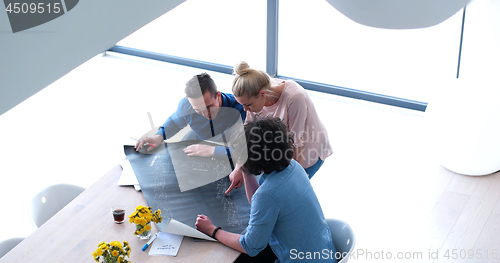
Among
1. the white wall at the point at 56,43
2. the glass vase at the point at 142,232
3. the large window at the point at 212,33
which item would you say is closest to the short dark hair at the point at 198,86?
the glass vase at the point at 142,232

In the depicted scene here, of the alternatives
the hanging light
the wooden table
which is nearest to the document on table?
the wooden table

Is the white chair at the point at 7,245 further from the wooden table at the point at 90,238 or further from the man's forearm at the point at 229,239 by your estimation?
the man's forearm at the point at 229,239

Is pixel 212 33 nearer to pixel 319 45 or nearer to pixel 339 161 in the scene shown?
pixel 319 45

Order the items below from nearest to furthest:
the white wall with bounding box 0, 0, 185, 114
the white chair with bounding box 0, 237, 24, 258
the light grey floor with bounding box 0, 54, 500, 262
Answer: the white wall with bounding box 0, 0, 185, 114
the white chair with bounding box 0, 237, 24, 258
the light grey floor with bounding box 0, 54, 500, 262

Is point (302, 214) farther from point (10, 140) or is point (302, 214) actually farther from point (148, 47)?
point (148, 47)

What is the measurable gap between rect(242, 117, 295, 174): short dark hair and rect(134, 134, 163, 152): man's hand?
42.1 inches

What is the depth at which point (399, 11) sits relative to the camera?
0.64 meters

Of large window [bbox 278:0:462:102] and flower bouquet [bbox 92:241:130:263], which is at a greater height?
flower bouquet [bbox 92:241:130:263]

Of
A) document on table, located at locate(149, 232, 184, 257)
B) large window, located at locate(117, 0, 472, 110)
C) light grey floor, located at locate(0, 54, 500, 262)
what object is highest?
document on table, located at locate(149, 232, 184, 257)

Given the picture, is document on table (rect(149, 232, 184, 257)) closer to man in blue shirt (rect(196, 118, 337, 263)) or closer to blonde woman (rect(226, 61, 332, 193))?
man in blue shirt (rect(196, 118, 337, 263))

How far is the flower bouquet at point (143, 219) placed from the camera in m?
2.02

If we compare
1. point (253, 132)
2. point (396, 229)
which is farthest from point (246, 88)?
point (396, 229)

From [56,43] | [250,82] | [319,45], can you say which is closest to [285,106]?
[250,82]

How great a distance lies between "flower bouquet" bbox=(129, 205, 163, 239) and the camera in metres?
2.02
